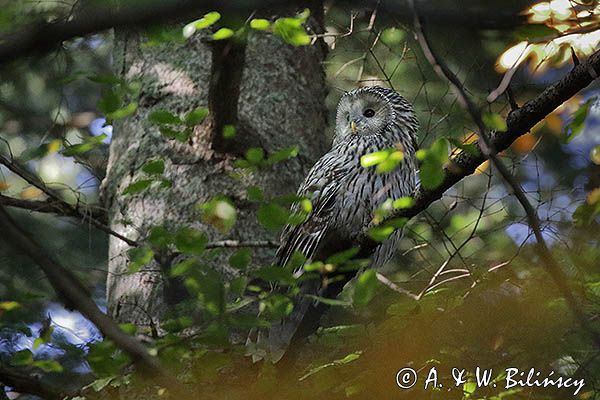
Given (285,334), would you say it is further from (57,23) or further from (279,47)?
(57,23)

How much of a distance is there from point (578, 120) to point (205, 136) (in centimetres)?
179

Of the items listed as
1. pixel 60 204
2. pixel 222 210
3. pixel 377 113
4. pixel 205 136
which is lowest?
pixel 222 210

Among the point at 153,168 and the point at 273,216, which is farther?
the point at 153,168

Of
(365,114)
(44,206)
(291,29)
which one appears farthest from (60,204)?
(365,114)

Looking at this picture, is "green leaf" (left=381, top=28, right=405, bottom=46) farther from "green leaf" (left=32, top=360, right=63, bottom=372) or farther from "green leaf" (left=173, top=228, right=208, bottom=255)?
"green leaf" (left=32, top=360, right=63, bottom=372)

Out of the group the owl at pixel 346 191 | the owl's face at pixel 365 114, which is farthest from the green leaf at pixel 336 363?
the owl's face at pixel 365 114

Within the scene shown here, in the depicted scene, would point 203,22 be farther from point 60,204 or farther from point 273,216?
point 60,204

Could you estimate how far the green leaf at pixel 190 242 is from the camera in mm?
2463

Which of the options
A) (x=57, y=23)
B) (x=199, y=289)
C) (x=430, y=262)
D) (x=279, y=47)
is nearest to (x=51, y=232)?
(x=279, y=47)

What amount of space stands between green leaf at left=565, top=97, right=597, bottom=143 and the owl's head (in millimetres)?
2060

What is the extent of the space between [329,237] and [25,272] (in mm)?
1842

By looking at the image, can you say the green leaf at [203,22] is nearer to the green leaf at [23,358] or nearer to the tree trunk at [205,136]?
the tree trunk at [205,136]

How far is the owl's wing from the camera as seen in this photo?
3.69 metres

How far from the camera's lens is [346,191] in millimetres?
3889
